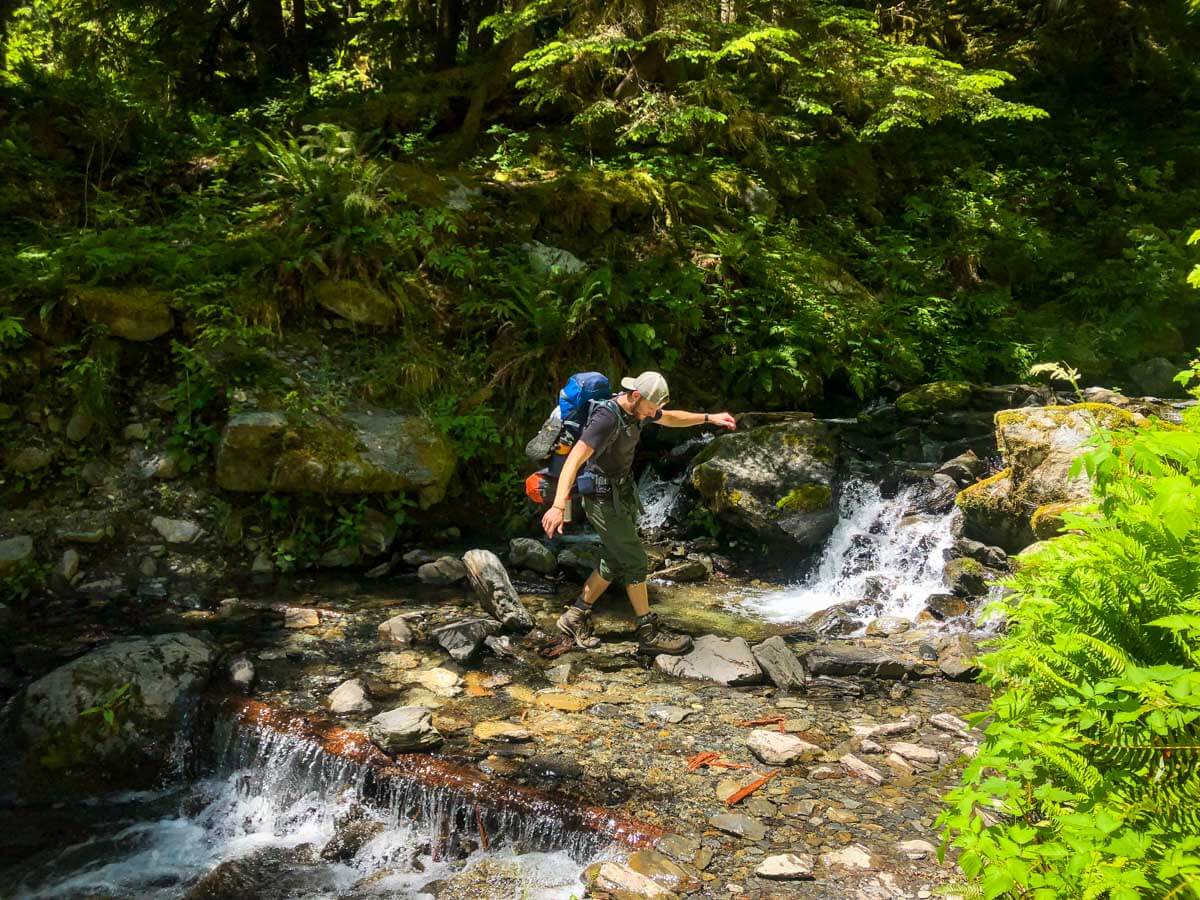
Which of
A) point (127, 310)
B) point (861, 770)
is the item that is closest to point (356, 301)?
point (127, 310)

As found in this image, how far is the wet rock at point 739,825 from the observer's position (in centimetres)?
397

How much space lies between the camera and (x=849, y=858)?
3785mm

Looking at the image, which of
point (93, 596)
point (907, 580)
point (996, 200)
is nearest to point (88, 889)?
point (93, 596)

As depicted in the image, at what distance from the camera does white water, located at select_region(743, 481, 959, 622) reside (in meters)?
7.64

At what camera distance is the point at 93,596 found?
263 inches

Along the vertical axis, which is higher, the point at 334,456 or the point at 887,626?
the point at 334,456

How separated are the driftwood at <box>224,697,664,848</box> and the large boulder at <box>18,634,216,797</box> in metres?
0.84

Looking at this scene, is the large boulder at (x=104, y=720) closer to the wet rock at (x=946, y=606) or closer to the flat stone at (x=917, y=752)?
the flat stone at (x=917, y=752)

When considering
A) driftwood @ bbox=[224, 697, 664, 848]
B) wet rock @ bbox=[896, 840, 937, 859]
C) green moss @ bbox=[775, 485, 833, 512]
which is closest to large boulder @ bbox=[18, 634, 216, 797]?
driftwood @ bbox=[224, 697, 664, 848]

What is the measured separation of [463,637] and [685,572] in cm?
293

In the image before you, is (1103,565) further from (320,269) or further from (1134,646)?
(320,269)

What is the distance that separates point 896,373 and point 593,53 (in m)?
6.15

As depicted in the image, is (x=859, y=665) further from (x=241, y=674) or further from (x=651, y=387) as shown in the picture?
(x=241, y=674)

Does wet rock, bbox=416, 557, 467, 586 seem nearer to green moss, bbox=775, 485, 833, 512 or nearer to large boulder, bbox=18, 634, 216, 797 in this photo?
large boulder, bbox=18, 634, 216, 797
